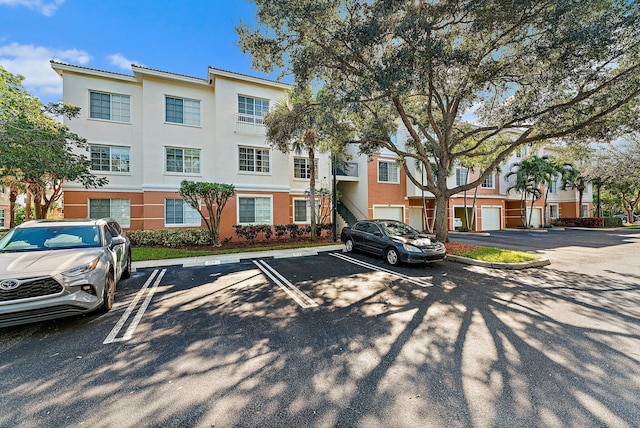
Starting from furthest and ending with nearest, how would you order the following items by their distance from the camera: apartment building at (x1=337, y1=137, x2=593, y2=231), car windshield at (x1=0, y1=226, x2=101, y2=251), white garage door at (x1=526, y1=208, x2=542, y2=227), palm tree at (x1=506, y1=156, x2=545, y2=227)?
white garage door at (x1=526, y1=208, x2=542, y2=227)
palm tree at (x1=506, y1=156, x2=545, y2=227)
apartment building at (x1=337, y1=137, x2=593, y2=231)
car windshield at (x1=0, y1=226, x2=101, y2=251)

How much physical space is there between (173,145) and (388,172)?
15.7m

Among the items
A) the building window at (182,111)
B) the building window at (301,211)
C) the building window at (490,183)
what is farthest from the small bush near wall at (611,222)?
the building window at (182,111)

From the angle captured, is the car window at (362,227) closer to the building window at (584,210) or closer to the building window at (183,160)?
the building window at (183,160)

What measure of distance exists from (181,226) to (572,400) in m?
17.1

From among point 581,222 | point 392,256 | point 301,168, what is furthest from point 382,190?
point 581,222

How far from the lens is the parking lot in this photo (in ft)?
8.63

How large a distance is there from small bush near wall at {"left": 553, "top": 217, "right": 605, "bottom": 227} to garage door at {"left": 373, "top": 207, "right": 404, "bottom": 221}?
23.1 meters

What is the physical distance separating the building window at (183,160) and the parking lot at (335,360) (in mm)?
11122

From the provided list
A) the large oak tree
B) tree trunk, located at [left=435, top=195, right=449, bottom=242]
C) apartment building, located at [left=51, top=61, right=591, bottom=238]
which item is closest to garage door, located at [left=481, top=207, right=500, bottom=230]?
the large oak tree

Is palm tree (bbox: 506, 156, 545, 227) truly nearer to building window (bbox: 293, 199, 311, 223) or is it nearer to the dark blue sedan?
building window (bbox: 293, 199, 311, 223)

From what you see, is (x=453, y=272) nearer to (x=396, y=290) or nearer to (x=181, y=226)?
(x=396, y=290)

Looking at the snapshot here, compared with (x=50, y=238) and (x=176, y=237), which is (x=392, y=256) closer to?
(x=50, y=238)

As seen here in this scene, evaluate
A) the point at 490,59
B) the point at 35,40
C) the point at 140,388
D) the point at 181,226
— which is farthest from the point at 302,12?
the point at 181,226

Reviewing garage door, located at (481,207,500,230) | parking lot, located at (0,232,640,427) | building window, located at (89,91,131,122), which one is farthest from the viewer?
garage door, located at (481,207,500,230)
